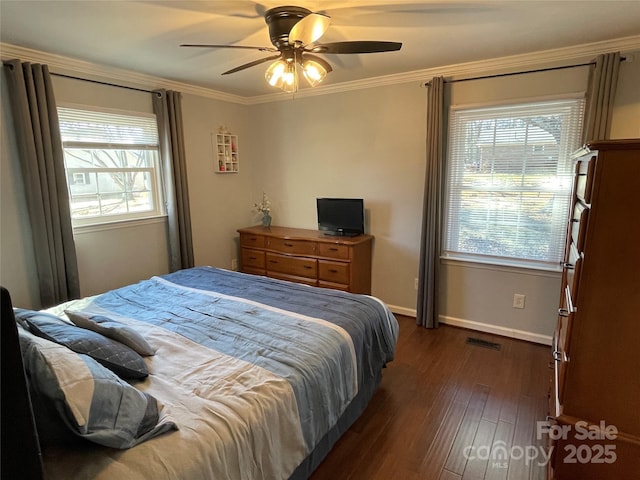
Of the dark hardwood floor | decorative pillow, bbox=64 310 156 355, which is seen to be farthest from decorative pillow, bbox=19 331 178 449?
the dark hardwood floor

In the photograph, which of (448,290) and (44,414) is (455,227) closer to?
(448,290)

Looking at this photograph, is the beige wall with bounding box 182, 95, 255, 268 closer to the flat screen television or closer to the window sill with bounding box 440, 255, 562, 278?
the flat screen television

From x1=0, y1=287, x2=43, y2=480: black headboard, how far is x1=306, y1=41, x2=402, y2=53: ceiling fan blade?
1.83 m

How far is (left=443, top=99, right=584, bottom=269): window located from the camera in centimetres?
293

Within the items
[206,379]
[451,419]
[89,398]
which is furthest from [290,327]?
[451,419]

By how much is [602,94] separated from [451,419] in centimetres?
254

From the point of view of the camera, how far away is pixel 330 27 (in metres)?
2.33

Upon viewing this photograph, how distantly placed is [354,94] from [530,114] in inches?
66.4

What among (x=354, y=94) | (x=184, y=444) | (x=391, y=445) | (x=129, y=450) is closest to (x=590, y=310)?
(x=391, y=445)

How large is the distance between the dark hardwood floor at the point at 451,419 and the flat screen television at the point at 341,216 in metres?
A: 1.32

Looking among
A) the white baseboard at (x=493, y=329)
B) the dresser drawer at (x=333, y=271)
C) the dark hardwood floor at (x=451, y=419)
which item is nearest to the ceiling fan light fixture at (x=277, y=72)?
the dresser drawer at (x=333, y=271)

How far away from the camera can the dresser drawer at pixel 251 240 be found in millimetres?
4213

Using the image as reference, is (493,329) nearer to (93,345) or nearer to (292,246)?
(292,246)

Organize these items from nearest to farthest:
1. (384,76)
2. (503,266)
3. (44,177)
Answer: (44,177) → (503,266) → (384,76)
